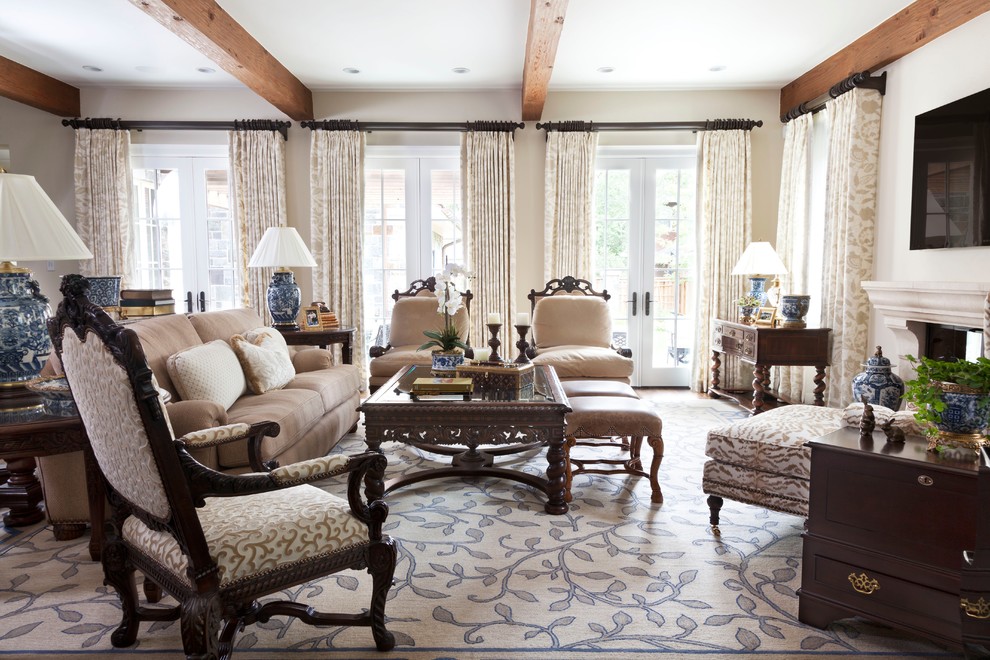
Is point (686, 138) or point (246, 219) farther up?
point (686, 138)

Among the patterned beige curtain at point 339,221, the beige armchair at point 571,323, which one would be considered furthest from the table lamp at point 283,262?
the beige armchair at point 571,323

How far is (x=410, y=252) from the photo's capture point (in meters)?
6.45

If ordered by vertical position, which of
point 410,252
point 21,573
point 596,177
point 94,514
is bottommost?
point 21,573

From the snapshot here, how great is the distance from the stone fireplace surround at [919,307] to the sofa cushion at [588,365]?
1768mm

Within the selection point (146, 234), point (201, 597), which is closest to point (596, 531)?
point (201, 597)

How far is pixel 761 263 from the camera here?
5434 millimetres

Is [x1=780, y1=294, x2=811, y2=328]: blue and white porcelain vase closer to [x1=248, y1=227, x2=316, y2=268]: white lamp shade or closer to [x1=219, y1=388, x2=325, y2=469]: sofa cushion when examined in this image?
[x1=219, y1=388, x2=325, y2=469]: sofa cushion

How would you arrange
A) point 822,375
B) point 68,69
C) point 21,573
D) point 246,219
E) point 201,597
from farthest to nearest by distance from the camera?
point 246,219 < point 68,69 < point 822,375 < point 21,573 < point 201,597

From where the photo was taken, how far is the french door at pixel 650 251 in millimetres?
6355

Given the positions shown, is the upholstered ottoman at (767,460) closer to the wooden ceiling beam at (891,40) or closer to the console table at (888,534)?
the console table at (888,534)

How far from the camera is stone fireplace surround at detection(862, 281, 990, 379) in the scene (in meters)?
3.48

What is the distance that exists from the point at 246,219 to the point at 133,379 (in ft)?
16.8

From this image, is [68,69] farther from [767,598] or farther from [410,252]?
[767,598]

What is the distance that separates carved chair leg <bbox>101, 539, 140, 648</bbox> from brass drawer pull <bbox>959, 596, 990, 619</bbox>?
96.5 inches
